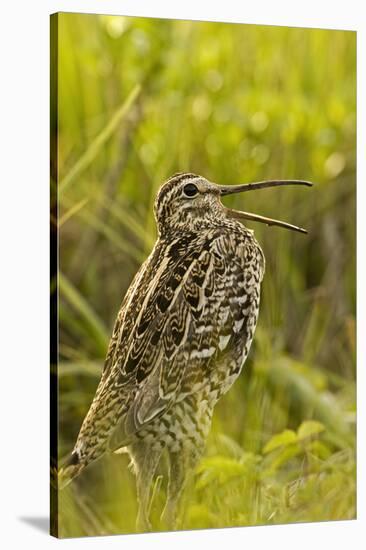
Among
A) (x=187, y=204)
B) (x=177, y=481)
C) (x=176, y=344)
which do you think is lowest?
(x=177, y=481)

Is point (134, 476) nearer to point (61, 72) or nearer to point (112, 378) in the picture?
point (112, 378)

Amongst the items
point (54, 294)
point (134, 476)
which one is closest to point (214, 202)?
point (54, 294)

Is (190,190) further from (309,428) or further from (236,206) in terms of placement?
(309,428)

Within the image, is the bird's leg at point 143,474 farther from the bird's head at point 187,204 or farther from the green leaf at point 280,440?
the bird's head at point 187,204

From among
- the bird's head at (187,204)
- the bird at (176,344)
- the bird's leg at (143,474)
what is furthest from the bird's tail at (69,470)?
the bird's head at (187,204)

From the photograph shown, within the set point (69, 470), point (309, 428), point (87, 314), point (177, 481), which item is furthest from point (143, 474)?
point (309, 428)
